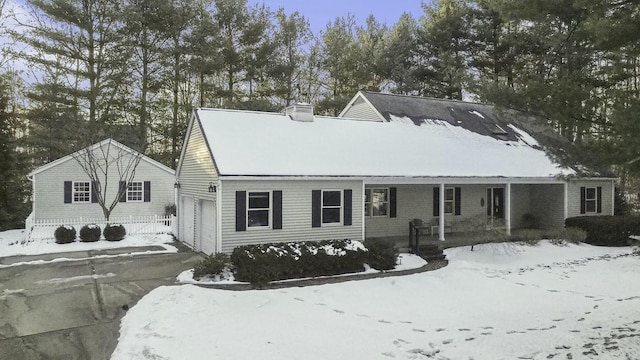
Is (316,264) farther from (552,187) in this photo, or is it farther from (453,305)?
(552,187)

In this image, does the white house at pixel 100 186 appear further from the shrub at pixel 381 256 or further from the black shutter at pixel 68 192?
the shrub at pixel 381 256

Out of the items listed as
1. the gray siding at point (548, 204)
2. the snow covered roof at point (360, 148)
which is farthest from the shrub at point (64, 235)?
the gray siding at point (548, 204)

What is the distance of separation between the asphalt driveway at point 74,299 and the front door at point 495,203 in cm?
1334

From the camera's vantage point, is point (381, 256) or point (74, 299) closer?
point (74, 299)

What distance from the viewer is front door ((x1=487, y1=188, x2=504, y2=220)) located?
2003 centimetres

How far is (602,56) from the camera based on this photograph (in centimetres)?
876

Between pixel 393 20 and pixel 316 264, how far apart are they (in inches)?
1210

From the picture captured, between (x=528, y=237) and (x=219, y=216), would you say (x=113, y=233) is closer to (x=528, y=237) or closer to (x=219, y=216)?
(x=219, y=216)

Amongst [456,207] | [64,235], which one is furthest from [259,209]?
[456,207]

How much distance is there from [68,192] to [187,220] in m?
8.80

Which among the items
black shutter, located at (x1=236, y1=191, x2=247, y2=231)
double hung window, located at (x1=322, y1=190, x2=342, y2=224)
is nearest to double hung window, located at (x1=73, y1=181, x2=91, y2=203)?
black shutter, located at (x1=236, y1=191, x2=247, y2=231)

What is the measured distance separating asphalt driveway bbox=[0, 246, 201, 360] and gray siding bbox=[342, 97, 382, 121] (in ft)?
35.5

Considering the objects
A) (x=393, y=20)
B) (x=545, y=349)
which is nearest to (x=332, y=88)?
(x=393, y=20)

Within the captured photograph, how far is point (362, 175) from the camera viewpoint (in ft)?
48.6
